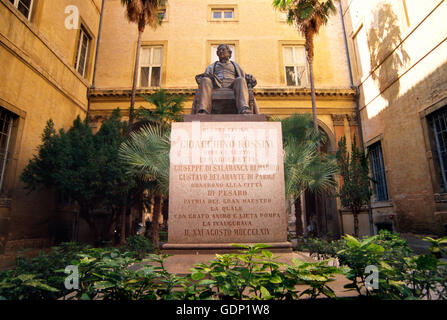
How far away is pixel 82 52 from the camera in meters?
17.1

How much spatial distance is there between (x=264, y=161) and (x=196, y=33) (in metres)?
17.3

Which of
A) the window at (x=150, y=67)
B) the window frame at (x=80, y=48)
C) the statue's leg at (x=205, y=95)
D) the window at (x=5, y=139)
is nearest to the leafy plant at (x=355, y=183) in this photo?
the statue's leg at (x=205, y=95)

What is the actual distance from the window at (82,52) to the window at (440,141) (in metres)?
17.8

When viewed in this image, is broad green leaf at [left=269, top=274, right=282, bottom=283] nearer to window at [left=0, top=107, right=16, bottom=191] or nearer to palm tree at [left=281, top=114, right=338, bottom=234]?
palm tree at [left=281, top=114, right=338, bottom=234]

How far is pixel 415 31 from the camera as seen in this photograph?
11.5 meters

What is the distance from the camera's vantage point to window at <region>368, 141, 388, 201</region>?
14.3 m

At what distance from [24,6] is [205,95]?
11579 millimetres

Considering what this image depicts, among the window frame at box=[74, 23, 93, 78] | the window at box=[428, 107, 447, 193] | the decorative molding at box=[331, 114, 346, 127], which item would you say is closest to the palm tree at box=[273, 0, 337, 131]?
the decorative molding at box=[331, 114, 346, 127]

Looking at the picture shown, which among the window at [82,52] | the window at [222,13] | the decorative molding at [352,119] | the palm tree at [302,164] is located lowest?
the palm tree at [302,164]

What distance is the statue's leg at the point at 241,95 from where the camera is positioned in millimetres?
5088

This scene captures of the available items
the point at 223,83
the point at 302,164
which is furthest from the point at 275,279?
the point at 302,164

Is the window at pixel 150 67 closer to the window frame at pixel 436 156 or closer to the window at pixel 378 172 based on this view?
the window at pixel 378 172
